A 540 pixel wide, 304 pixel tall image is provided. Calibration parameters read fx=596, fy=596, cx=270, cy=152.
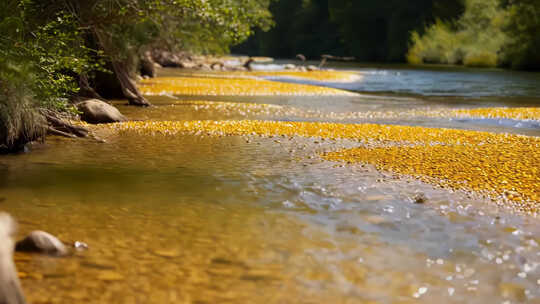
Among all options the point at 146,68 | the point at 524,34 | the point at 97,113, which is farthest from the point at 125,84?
the point at 524,34

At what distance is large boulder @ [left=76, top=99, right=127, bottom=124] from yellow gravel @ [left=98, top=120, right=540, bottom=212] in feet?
2.21

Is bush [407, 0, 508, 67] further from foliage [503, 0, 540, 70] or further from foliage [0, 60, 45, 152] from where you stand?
foliage [0, 60, 45, 152]

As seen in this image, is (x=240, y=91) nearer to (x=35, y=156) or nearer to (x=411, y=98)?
(x=411, y=98)

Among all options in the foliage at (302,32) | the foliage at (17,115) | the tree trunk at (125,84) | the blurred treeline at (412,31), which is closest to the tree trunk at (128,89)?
the tree trunk at (125,84)

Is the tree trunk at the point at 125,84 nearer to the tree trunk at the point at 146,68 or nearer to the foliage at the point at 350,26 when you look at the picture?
the tree trunk at the point at 146,68

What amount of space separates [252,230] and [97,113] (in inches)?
366

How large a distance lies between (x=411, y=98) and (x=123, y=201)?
20330 mm

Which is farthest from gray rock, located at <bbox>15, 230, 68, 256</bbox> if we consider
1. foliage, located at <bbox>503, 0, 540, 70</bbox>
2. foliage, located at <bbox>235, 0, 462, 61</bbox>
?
foliage, located at <bbox>235, 0, 462, 61</bbox>

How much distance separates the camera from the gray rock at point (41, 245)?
5.61 meters

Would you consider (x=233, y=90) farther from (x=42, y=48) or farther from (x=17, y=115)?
(x=17, y=115)

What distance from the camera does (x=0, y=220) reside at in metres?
3.78

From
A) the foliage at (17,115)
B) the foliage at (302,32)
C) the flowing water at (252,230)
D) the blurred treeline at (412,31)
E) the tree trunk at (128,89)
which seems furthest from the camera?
the foliage at (302,32)

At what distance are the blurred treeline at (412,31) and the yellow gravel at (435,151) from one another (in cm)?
3182

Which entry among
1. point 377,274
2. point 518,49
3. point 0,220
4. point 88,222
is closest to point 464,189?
point 377,274
